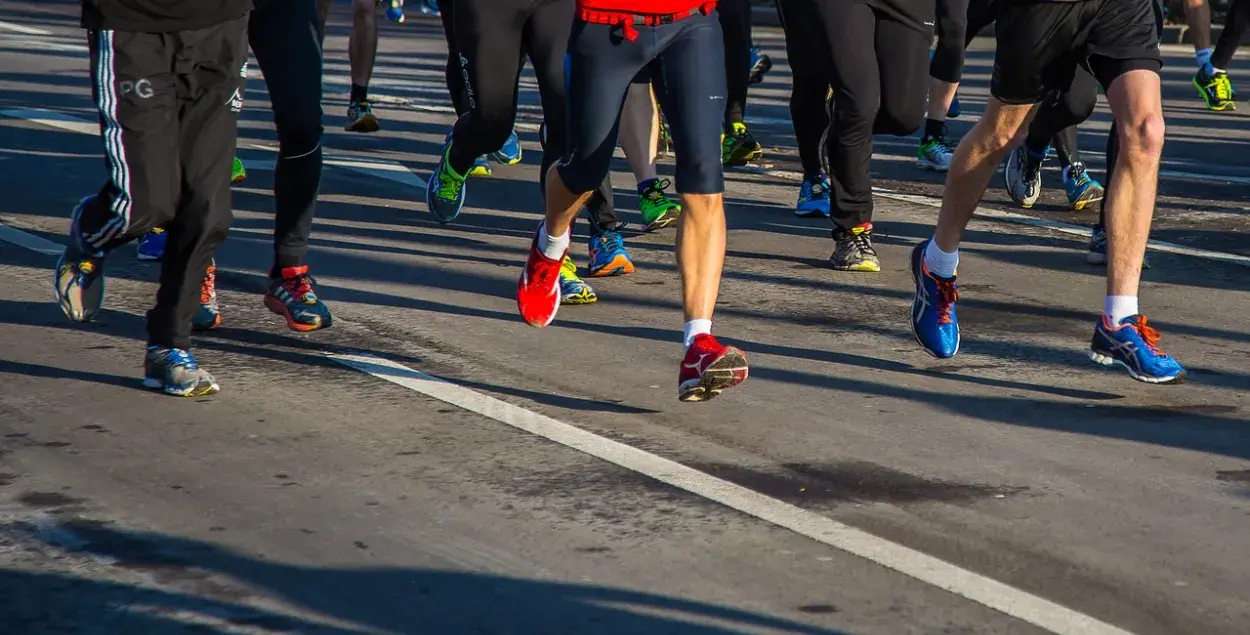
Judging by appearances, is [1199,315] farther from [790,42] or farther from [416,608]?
[416,608]

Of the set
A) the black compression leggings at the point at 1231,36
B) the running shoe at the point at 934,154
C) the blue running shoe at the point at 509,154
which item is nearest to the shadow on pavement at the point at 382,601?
the blue running shoe at the point at 509,154

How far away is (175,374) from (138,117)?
2.66 feet

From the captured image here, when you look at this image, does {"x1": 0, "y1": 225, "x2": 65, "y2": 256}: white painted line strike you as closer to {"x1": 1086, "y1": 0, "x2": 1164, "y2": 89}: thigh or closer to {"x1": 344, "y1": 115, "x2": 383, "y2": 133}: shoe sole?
{"x1": 344, "y1": 115, "x2": 383, "y2": 133}: shoe sole

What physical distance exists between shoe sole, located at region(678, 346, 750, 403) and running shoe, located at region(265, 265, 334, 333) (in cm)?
177

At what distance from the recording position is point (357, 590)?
12.7 feet

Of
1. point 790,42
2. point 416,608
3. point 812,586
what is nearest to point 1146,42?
point 790,42

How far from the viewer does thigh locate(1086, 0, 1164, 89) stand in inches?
226

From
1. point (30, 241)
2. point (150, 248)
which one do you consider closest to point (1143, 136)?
point (150, 248)

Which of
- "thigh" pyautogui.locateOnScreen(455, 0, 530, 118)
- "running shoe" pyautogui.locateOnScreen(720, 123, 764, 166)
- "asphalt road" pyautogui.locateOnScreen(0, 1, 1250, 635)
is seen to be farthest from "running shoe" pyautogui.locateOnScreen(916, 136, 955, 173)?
"thigh" pyautogui.locateOnScreen(455, 0, 530, 118)

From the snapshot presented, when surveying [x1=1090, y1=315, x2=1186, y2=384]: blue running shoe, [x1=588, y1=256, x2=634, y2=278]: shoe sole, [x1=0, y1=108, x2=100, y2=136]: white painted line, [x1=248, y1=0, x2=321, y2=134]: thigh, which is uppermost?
[x1=248, y1=0, x2=321, y2=134]: thigh

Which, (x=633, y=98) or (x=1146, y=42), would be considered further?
(x=633, y=98)

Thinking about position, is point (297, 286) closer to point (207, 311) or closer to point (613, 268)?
point (207, 311)

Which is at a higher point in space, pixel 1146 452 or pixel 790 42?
pixel 790 42

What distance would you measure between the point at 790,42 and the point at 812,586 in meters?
4.29
